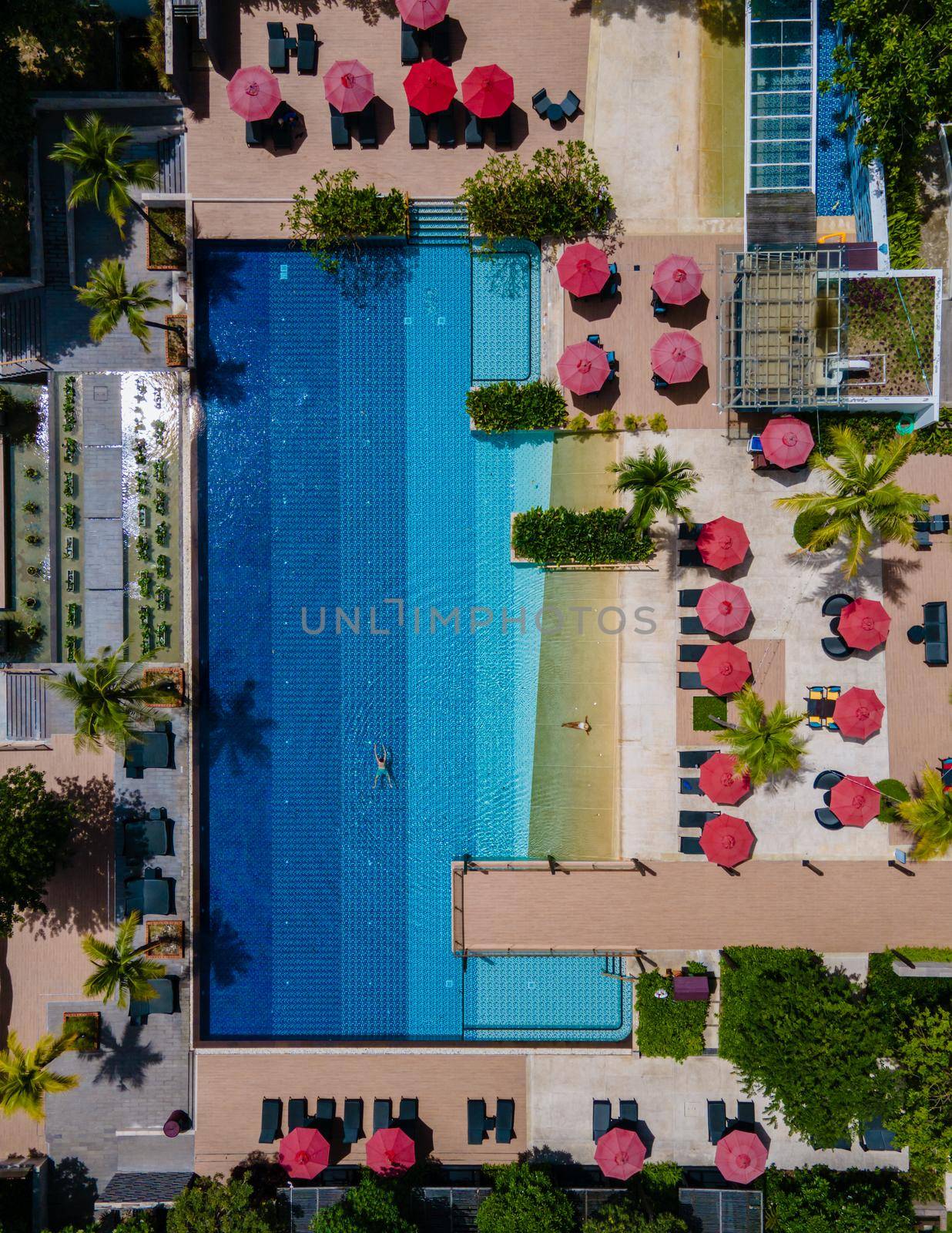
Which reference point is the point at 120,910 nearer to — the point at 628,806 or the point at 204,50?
the point at 628,806

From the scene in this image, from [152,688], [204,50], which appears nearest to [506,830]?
[152,688]

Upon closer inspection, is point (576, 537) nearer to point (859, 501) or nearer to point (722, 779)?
point (859, 501)

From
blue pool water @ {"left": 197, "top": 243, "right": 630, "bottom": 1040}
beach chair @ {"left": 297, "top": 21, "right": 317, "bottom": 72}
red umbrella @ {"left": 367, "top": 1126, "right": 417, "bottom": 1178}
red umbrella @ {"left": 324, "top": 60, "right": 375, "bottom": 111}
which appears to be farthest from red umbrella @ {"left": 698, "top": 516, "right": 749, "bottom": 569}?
red umbrella @ {"left": 367, "top": 1126, "right": 417, "bottom": 1178}

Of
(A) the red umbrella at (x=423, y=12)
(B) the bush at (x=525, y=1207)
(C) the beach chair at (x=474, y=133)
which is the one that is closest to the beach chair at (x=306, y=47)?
(A) the red umbrella at (x=423, y=12)

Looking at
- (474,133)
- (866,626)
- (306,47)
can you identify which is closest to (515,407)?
(474,133)

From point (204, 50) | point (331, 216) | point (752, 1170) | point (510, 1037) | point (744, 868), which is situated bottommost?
point (752, 1170)

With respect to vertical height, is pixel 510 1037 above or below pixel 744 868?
below

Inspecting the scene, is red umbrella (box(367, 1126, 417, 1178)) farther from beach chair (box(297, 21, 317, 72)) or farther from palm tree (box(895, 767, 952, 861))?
beach chair (box(297, 21, 317, 72))

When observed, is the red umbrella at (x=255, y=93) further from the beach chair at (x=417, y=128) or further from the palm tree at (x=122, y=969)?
the palm tree at (x=122, y=969)
